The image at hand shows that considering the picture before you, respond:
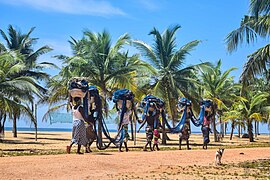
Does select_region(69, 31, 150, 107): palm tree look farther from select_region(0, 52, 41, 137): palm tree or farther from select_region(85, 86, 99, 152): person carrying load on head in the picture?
select_region(85, 86, 99, 152): person carrying load on head

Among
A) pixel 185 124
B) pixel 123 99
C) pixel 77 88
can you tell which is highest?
pixel 77 88

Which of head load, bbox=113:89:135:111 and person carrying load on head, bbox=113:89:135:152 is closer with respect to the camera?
person carrying load on head, bbox=113:89:135:152

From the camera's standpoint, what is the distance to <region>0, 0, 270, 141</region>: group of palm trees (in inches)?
646

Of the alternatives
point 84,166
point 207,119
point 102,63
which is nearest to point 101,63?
point 102,63

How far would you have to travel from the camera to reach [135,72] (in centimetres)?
2627

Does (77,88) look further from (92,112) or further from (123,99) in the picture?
(123,99)

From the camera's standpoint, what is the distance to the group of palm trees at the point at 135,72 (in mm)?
16406

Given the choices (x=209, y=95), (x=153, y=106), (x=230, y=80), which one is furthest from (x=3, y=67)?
(x=230, y=80)

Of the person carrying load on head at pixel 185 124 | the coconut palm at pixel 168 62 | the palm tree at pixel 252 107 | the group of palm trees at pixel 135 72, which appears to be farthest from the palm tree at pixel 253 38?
the palm tree at pixel 252 107

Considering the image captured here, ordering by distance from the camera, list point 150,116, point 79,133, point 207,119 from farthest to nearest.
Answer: point 207,119 < point 150,116 < point 79,133

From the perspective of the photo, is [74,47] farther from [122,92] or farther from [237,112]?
[237,112]

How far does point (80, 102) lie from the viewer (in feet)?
54.9

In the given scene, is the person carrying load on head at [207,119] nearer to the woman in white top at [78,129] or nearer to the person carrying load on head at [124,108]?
the person carrying load on head at [124,108]

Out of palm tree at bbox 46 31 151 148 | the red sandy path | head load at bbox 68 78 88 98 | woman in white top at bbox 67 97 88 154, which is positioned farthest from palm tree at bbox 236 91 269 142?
woman in white top at bbox 67 97 88 154
